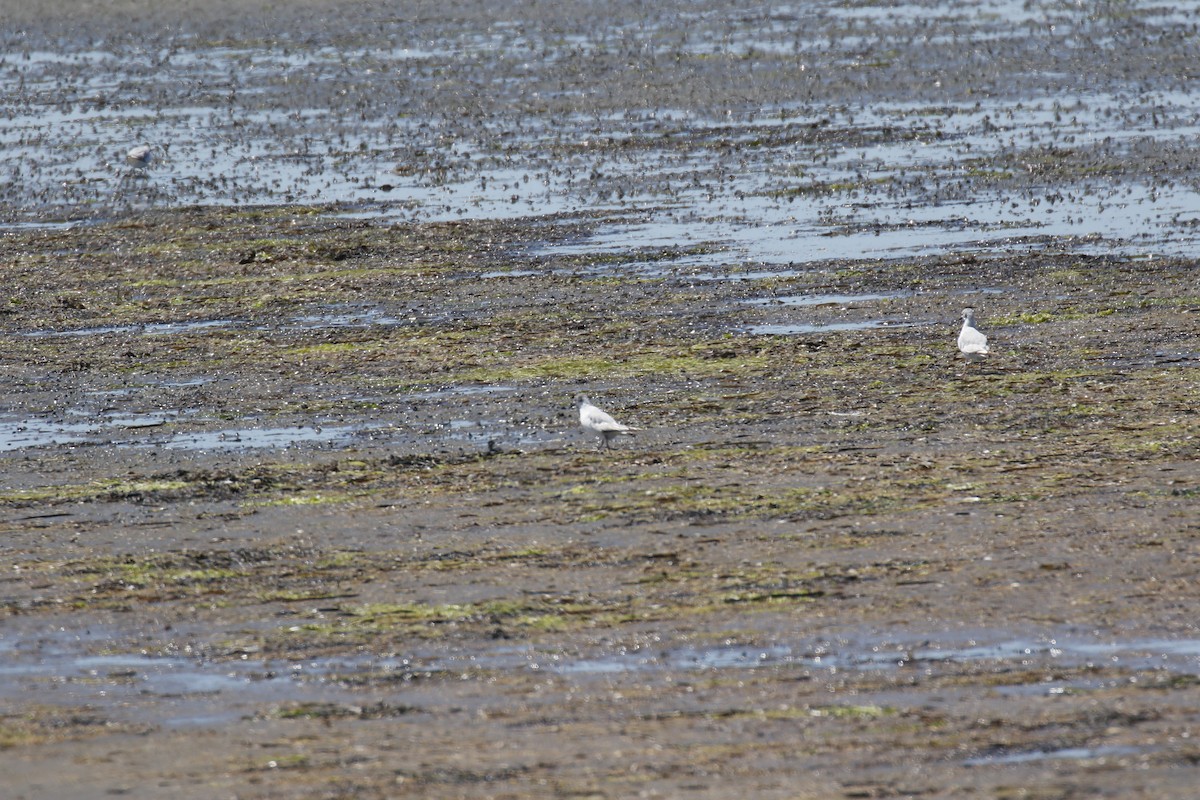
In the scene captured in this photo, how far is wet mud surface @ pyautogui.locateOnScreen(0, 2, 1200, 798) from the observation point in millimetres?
7234

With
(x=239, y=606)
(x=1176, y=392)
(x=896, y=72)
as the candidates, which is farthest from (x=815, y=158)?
(x=239, y=606)

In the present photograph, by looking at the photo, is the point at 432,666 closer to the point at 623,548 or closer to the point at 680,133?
the point at 623,548

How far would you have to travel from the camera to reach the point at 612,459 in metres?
11.1

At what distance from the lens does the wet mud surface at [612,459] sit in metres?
7.23

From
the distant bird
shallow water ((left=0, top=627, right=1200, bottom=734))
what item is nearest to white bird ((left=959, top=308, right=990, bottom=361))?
shallow water ((left=0, top=627, right=1200, bottom=734))

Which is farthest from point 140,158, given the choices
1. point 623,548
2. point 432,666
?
point 432,666

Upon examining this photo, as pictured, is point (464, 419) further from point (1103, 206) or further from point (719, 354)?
point (1103, 206)

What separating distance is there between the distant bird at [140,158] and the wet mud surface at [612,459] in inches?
17.9

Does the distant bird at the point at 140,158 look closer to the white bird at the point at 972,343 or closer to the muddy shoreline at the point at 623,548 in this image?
the muddy shoreline at the point at 623,548

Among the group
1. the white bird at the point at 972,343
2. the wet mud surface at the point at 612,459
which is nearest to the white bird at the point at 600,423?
the wet mud surface at the point at 612,459

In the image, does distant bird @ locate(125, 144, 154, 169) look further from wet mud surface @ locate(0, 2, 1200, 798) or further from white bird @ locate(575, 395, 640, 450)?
white bird @ locate(575, 395, 640, 450)

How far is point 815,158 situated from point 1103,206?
13.5ft

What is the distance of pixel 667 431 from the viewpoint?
11688mm

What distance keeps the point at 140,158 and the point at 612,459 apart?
13.6 meters
